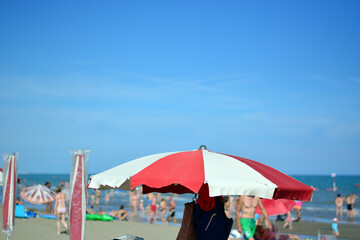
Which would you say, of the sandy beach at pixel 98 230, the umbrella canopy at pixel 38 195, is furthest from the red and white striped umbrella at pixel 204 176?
the umbrella canopy at pixel 38 195

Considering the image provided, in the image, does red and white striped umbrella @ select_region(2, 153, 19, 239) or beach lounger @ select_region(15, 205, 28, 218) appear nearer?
red and white striped umbrella @ select_region(2, 153, 19, 239)

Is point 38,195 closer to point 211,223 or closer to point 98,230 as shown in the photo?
point 98,230

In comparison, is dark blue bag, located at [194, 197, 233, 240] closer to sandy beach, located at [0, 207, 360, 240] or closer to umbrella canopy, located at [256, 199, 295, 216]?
sandy beach, located at [0, 207, 360, 240]

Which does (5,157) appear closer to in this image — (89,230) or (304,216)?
(89,230)

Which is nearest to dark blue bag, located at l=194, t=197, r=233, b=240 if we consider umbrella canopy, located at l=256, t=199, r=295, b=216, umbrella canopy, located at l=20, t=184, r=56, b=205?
umbrella canopy, located at l=256, t=199, r=295, b=216

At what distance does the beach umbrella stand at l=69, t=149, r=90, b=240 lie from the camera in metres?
6.40

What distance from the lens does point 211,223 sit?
6363 millimetres

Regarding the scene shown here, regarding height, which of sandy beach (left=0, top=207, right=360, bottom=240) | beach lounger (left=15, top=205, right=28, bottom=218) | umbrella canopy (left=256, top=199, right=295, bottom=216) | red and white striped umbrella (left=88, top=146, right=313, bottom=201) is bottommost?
sandy beach (left=0, top=207, right=360, bottom=240)

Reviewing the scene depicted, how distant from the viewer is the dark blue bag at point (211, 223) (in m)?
6.36

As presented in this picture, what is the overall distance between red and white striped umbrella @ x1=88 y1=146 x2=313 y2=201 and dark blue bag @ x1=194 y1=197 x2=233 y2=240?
32.1 inches

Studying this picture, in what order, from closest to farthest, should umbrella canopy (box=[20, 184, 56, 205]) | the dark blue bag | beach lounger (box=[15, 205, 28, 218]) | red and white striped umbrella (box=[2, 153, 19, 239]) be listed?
1. the dark blue bag
2. red and white striped umbrella (box=[2, 153, 19, 239])
3. beach lounger (box=[15, 205, 28, 218])
4. umbrella canopy (box=[20, 184, 56, 205])

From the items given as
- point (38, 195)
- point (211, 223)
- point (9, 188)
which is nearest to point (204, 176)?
point (211, 223)

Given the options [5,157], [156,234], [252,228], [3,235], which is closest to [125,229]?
[156,234]

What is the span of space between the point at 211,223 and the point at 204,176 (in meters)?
1.33
